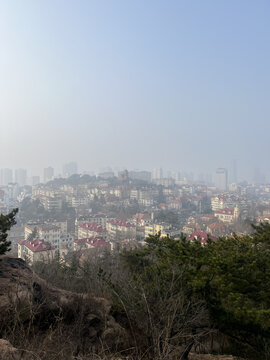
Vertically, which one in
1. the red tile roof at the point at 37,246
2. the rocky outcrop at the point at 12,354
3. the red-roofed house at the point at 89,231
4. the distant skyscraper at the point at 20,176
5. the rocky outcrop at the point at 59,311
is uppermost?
the rocky outcrop at the point at 12,354

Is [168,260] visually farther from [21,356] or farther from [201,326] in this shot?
[21,356]

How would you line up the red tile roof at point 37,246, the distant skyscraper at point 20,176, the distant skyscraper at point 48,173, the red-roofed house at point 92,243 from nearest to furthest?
the red tile roof at point 37,246 → the red-roofed house at point 92,243 → the distant skyscraper at point 20,176 → the distant skyscraper at point 48,173

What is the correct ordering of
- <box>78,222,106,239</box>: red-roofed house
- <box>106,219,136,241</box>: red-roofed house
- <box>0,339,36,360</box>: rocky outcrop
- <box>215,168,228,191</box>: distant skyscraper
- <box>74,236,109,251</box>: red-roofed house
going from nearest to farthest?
1. <box>0,339,36,360</box>: rocky outcrop
2. <box>74,236,109,251</box>: red-roofed house
3. <box>106,219,136,241</box>: red-roofed house
4. <box>78,222,106,239</box>: red-roofed house
5. <box>215,168,228,191</box>: distant skyscraper

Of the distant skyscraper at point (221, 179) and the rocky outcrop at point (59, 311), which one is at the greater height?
the rocky outcrop at point (59, 311)

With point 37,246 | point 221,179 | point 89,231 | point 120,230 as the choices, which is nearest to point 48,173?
point 221,179

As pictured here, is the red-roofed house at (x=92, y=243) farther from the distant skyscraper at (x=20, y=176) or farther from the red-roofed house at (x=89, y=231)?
the distant skyscraper at (x=20, y=176)

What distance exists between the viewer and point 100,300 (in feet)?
14.7

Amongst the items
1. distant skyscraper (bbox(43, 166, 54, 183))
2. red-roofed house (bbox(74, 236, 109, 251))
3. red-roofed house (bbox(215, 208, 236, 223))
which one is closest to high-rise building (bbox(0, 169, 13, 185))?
distant skyscraper (bbox(43, 166, 54, 183))

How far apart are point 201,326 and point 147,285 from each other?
0.83 m

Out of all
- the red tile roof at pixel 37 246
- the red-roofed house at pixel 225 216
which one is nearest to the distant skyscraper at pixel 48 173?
the red-roofed house at pixel 225 216

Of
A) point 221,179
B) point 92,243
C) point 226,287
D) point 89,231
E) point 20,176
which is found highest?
A: point 226,287

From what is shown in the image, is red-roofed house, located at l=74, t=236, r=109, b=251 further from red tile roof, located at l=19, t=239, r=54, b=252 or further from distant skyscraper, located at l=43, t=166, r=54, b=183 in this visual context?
distant skyscraper, located at l=43, t=166, r=54, b=183

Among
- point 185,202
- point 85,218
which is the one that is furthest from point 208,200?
point 85,218

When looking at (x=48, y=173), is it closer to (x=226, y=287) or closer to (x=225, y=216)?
(x=225, y=216)
